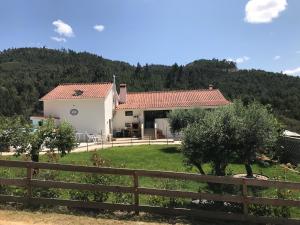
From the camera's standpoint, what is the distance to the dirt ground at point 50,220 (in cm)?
961

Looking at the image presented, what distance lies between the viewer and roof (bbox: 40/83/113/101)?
4075 cm

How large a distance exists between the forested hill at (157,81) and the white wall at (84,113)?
38866 mm

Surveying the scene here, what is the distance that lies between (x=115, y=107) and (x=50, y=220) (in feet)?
116

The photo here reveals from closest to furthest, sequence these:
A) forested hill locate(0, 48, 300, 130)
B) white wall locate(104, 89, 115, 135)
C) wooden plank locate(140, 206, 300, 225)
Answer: wooden plank locate(140, 206, 300, 225)
white wall locate(104, 89, 115, 135)
forested hill locate(0, 48, 300, 130)

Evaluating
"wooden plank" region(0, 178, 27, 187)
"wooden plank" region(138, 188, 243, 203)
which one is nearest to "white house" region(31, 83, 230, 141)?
"wooden plank" region(0, 178, 27, 187)

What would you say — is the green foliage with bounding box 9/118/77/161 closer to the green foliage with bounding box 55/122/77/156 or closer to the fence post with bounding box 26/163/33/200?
the green foliage with bounding box 55/122/77/156

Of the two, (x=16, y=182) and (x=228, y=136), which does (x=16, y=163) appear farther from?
(x=228, y=136)

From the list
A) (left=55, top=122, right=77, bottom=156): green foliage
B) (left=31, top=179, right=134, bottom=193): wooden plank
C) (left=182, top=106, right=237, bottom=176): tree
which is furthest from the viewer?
(left=55, top=122, right=77, bottom=156): green foliage

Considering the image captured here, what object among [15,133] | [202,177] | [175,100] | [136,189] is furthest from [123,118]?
[202,177]

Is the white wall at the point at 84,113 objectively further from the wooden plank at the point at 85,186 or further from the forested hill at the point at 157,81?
the forested hill at the point at 157,81

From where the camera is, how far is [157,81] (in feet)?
326

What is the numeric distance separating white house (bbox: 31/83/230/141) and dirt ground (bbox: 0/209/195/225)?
2902 cm

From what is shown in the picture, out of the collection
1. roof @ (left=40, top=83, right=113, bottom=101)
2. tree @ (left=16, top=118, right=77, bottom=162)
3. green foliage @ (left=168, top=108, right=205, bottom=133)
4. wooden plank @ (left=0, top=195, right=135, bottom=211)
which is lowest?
wooden plank @ (left=0, top=195, right=135, bottom=211)

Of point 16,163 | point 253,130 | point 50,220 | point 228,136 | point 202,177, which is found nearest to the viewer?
point 50,220
